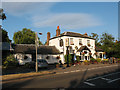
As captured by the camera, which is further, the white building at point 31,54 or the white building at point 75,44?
the white building at point 75,44

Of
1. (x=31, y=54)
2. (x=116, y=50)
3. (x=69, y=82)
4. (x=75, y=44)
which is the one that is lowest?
(x=69, y=82)

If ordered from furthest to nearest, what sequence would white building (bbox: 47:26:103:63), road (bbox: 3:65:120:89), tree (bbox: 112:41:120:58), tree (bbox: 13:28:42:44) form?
tree (bbox: 13:28:42:44) → tree (bbox: 112:41:120:58) → white building (bbox: 47:26:103:63) → road (bbox: 3:65:120:89)

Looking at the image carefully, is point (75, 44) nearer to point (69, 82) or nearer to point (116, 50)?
point (116, 50)

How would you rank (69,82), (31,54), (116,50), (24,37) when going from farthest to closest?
(24,37)
(116,50)
(31,54)
(69,82)

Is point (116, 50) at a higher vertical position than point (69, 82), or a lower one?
higher

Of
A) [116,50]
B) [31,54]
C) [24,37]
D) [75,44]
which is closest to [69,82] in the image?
[31,54]

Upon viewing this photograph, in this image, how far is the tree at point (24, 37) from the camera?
140ft

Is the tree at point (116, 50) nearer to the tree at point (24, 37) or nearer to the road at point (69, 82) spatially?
the road at point (69, 82)

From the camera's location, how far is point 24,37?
42562 mm

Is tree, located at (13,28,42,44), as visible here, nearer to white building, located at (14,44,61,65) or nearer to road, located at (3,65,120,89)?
white building, located at (14,44,61,65)

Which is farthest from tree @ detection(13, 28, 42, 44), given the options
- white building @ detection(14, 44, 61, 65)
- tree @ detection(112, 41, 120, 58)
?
tree @ detection(112, 41, 120, 58)

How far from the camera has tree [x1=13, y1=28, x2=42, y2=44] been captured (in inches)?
1684

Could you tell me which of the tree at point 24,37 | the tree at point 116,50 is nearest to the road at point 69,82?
the tree at point 116,50

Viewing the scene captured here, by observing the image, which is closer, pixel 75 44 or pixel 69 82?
pixel 69 82
